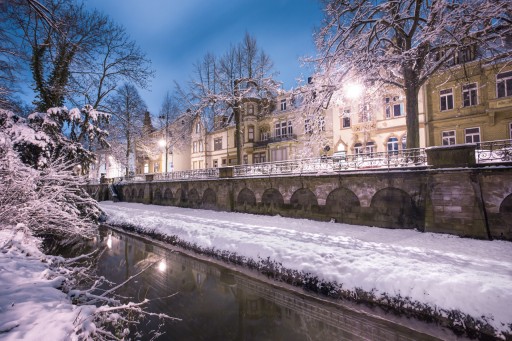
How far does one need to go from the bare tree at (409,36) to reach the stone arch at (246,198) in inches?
337

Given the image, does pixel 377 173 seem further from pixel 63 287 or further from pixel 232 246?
pixel 63 287

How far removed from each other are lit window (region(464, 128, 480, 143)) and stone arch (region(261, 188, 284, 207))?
572 inches

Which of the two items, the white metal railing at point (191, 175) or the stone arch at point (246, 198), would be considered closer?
the stone arch at point (246, 198)

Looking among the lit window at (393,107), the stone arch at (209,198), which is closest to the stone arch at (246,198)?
the stone arch at (209,198)

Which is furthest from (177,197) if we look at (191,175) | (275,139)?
(275,139)

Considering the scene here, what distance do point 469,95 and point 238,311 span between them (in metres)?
21.9

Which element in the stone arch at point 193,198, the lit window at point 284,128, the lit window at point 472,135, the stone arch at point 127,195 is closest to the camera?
the lit window at point 472,135

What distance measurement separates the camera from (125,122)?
18.9 m

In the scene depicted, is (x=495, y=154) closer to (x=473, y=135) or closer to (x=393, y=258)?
(x=393, y=258)

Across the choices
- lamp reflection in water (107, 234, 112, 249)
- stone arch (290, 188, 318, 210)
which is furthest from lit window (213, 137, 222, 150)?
stone arch (290, 188, 318, 210)

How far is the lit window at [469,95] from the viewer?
18.7 m

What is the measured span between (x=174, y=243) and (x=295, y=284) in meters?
7.68

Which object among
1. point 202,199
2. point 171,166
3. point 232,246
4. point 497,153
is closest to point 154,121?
point 171,166

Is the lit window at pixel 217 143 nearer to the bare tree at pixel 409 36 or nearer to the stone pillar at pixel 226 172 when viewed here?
the stone pillar at pixel 226 172
